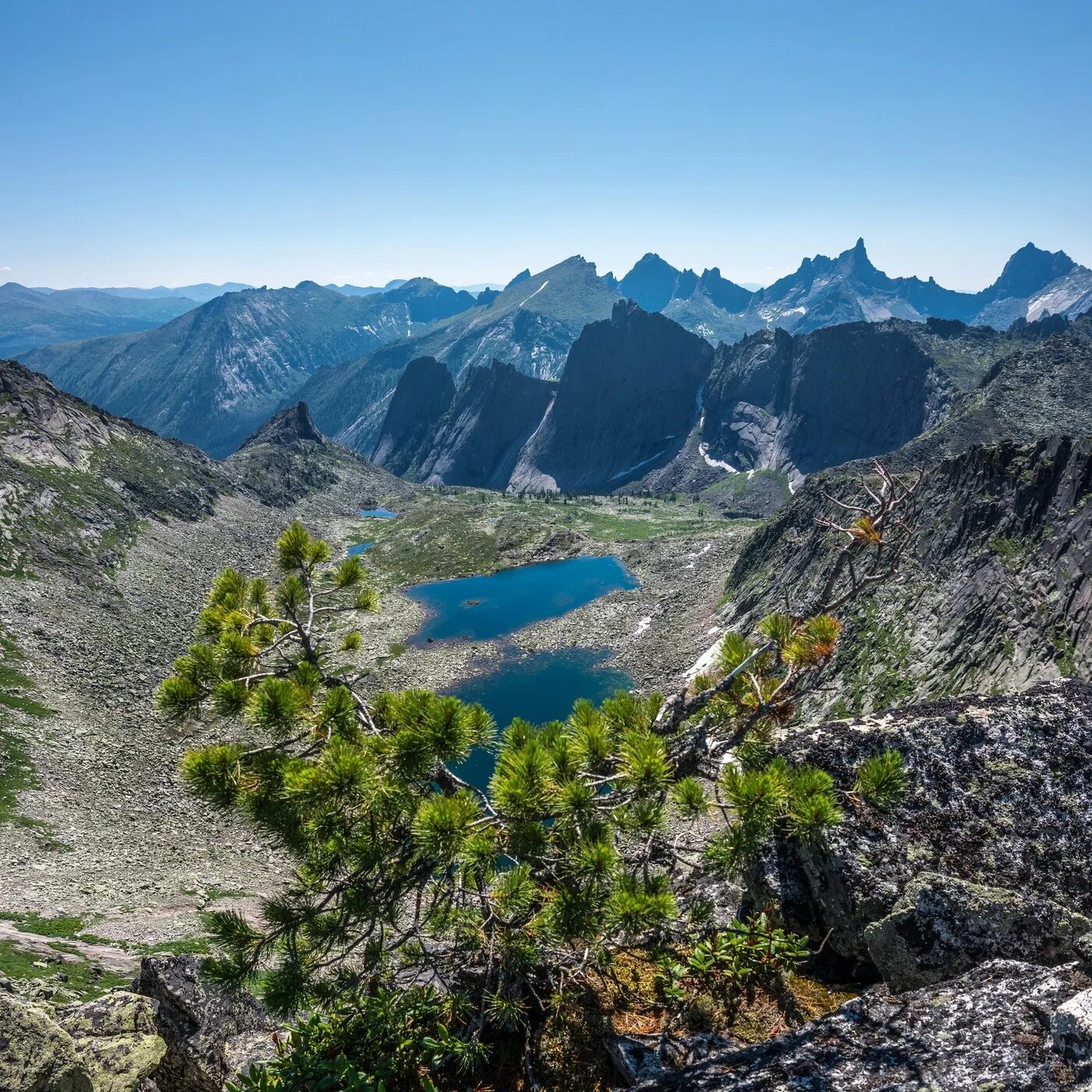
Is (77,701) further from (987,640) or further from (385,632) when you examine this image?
(987,640)

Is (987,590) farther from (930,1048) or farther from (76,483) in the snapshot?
(76,483)

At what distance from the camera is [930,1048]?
626 cm

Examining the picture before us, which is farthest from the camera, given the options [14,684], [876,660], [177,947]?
[14,684]

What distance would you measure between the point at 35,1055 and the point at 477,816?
6931 millimetres

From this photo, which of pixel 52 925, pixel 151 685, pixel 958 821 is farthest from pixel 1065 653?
pixel 151 685

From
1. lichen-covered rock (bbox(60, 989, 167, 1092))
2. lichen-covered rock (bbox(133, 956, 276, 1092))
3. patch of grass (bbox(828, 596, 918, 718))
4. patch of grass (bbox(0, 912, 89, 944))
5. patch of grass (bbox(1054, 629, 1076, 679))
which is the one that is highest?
patch of grass (bbox(1054, 629, 1076, 679))

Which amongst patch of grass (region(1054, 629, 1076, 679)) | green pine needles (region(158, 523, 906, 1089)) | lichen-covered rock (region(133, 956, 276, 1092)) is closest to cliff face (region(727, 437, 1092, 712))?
patch of grass (region(1054, 629, 1076, 679))

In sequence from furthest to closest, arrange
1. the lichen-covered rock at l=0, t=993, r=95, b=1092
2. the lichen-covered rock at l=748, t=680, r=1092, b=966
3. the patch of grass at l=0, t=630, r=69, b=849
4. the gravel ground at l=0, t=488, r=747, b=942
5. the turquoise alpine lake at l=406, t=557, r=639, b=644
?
the turquoise alpine lake at l=406, t=557, r=639, b=644, the patch of grass at l=0, t=630, r=69, b=849, the gravel ground at l=0, t=488, r=747, b=942, the lichen-covered rock at l=748, t=680, r=1092, b=966, the lichen-covered rock at l=0, t=993, r=95, b=1092

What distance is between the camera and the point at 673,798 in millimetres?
7562

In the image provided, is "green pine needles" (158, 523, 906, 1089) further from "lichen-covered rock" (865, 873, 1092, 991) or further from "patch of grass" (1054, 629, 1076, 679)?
"patch of grass" (1054, 629, 1076, 679)

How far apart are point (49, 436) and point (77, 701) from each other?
11074cm

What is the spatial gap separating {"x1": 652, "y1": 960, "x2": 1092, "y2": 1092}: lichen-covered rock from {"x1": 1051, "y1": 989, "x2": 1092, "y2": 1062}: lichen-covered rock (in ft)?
0.20

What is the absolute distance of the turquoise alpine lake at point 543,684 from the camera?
90125 millimetres

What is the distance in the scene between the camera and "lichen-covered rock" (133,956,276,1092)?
34.6 ft
